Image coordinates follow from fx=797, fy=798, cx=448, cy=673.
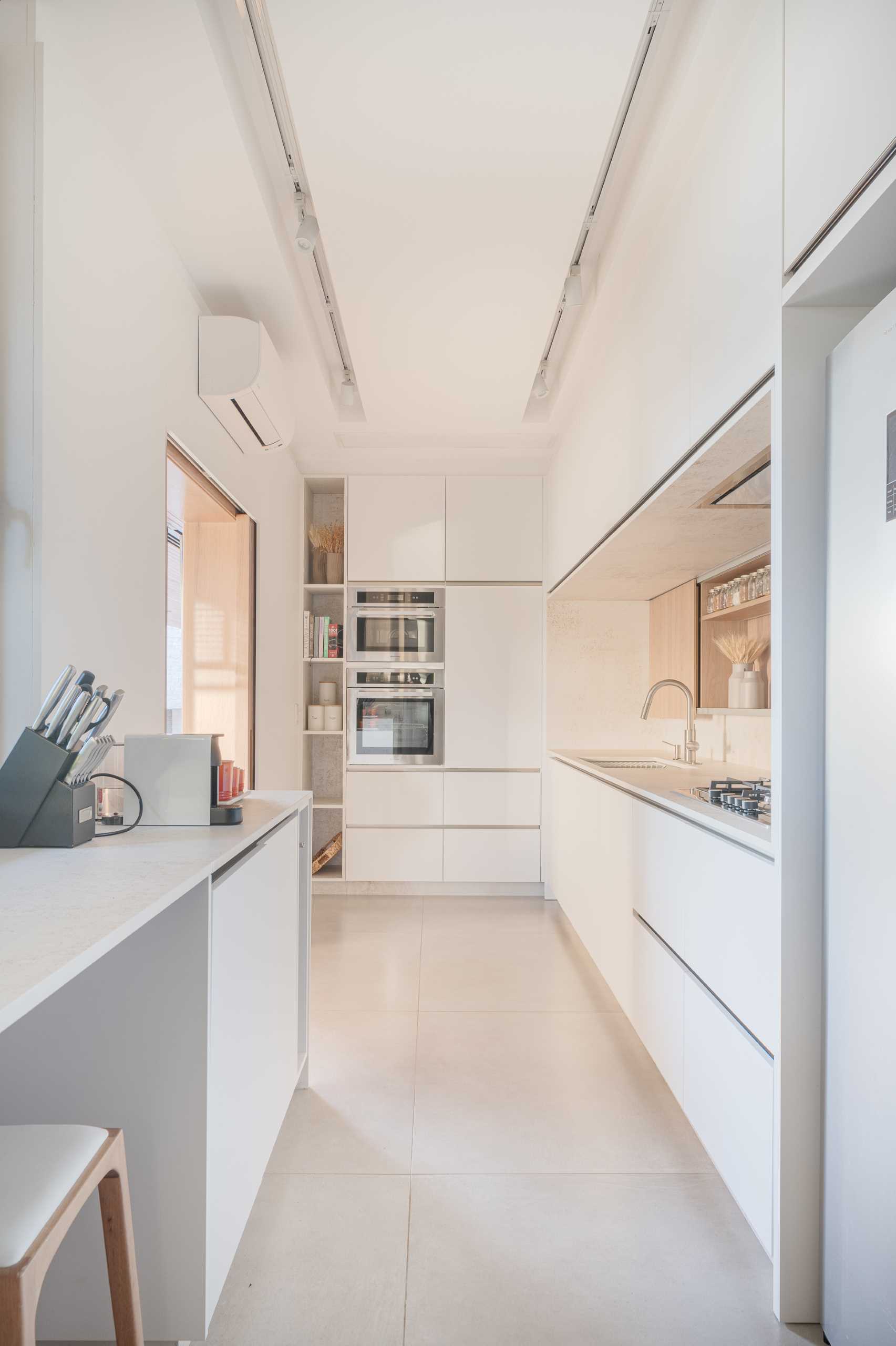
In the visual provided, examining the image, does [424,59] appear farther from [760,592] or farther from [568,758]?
[568,758]

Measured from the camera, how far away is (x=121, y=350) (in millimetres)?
2070

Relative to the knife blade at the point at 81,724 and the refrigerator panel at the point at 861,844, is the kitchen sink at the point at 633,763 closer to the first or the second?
the refrigerator panel at the point at 861,844

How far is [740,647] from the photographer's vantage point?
3.33 meters

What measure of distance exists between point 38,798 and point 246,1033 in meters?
A: 0.62

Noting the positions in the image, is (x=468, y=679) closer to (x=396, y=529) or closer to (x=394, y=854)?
(x=396, y=529)

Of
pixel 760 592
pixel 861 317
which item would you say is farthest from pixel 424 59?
pixel 760 592

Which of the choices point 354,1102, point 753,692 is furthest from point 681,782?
point 354,1102

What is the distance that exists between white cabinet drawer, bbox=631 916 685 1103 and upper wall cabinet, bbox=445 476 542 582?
2.62 metres

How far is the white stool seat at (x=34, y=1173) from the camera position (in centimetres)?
86

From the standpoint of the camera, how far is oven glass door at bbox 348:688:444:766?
473 centimetres

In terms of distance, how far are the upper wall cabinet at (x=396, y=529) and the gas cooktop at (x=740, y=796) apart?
251 cm

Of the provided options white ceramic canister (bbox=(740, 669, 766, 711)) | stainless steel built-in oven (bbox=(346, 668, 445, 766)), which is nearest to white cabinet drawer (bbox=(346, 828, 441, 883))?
stainless steel built-in oven (bbox=(346, 668, 445, 766))

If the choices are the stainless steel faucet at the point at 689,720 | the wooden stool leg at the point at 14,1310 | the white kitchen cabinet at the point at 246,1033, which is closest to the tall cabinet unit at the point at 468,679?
the stainless steel faucet at the point at 689,720

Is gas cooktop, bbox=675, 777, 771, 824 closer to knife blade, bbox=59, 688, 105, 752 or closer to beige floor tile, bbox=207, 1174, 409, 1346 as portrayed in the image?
beige floor tile, bbox=207, 1174, 409, 1346
